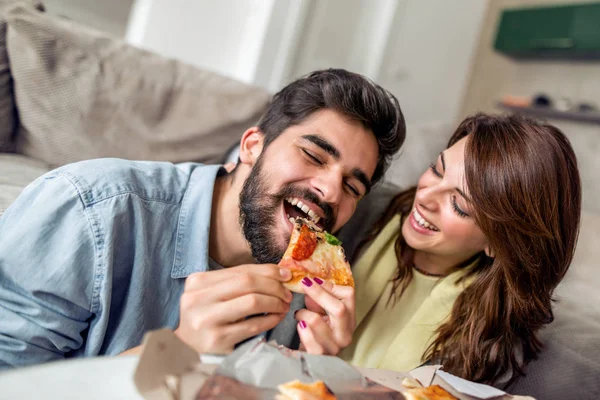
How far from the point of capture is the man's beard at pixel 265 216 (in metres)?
1.23

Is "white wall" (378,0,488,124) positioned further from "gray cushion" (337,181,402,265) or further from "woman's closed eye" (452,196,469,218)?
"woman's closed eye" (452,196,469,218)

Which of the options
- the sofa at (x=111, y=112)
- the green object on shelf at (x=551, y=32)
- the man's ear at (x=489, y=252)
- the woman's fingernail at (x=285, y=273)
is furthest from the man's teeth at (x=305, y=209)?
the green object on shelf at (x=551, y=32)

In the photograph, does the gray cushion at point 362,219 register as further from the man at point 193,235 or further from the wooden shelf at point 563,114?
the wooden shelf at point 563,114

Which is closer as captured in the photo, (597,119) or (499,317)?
(499,317)

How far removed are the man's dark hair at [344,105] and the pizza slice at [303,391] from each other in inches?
33.6

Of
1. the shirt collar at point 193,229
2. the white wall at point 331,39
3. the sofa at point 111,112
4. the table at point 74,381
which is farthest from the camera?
the white wall at point 331,39

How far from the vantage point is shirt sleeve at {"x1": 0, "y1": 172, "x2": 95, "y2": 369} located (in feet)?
3.08

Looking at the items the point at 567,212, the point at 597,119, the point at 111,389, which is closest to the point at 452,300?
the point at 567,212

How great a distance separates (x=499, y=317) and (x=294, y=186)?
76 centimetres

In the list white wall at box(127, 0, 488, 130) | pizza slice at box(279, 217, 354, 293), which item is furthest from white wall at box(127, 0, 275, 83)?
pizza slice at box(279, 217, 354, 293)

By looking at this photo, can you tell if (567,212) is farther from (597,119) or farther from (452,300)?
(597,119)

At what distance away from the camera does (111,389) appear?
61 cm

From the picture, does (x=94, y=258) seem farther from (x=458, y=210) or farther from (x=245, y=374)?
(x=458, y=210)

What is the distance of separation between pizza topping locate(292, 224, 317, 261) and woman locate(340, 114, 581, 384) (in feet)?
1.51
